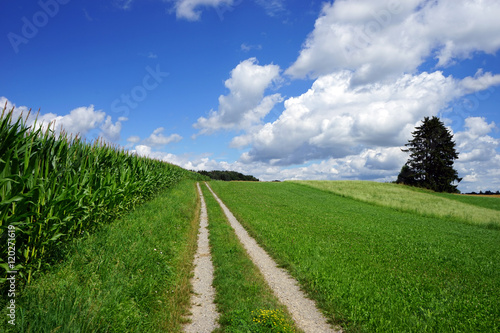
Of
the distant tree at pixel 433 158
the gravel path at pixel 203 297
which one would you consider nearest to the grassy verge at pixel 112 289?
the gravel path at pixel 203 297

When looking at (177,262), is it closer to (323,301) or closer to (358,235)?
(323,301)

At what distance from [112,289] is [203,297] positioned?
2.59 m

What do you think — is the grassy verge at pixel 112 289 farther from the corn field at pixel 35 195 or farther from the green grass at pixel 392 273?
the green grass at pixel 392 273

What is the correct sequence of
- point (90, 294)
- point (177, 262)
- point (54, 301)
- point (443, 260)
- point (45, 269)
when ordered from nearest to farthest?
point (54, 301), point (90, 294), point (45, 269), point (177, 262), point (443, 260)

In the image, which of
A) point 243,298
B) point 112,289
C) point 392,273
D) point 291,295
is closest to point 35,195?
point 112,289

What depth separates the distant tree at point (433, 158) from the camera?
6084cm

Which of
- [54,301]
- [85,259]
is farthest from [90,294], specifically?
[85,259]

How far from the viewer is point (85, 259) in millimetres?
7375

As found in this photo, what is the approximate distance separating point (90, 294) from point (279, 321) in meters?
4.17

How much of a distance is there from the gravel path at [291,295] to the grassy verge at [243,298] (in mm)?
265

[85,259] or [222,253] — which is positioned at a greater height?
[85,259]

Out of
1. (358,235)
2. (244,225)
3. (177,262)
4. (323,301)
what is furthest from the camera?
(244,225)

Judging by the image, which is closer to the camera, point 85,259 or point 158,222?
point 85,259

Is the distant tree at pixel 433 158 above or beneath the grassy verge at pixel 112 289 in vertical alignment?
above
